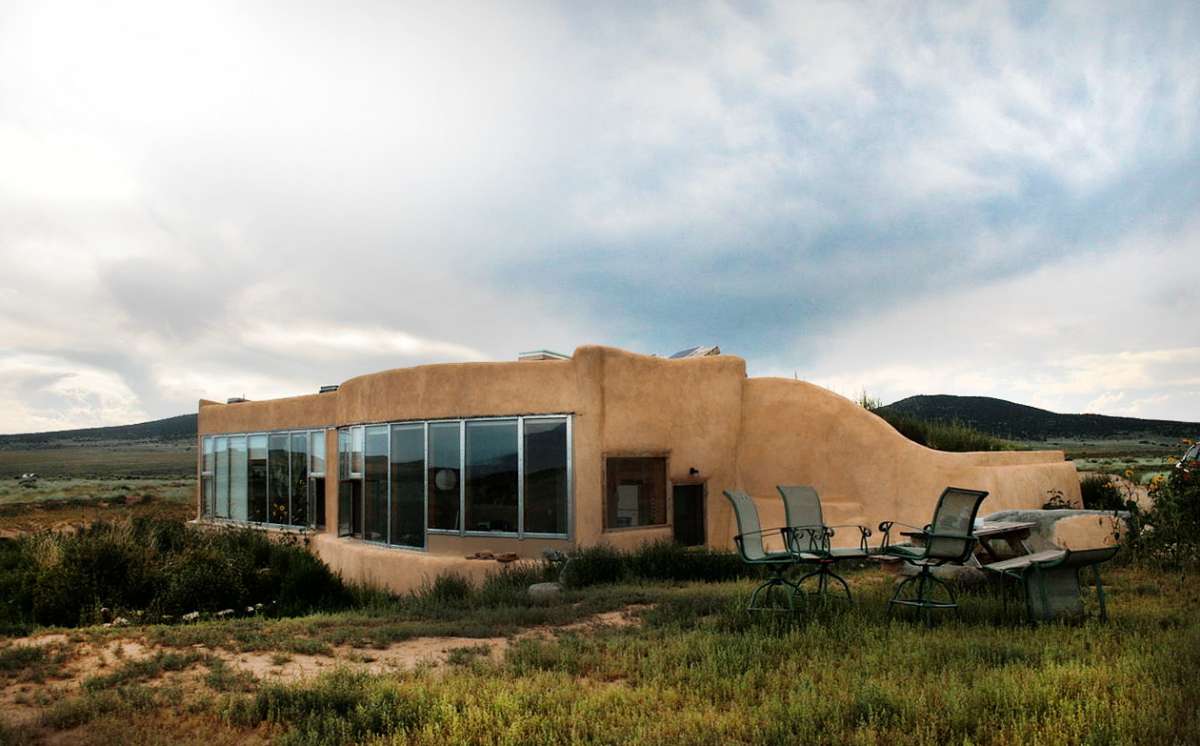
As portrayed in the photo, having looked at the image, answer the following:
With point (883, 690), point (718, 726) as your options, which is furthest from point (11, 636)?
point (883, 690)

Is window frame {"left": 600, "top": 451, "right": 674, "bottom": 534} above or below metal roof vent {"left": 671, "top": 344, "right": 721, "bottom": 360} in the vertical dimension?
below

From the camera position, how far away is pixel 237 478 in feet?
72.6

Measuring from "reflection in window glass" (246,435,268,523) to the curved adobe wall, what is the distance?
494 inches

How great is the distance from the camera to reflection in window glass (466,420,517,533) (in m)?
13.2

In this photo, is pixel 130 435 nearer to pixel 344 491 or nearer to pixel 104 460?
pixel 104 460

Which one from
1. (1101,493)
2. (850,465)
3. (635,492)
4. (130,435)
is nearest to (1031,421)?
(1101,493)

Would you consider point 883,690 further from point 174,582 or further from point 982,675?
point 174,582

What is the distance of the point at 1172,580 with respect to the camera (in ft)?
32.4

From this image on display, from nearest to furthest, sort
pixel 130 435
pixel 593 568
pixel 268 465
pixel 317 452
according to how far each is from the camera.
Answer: pixel 593 568 → pixel 317 452 → pixel 268 465 → pixel 130 435

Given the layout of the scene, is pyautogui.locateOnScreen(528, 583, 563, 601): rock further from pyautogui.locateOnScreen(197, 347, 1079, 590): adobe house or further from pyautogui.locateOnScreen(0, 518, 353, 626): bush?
pyautogui.locateOnScreen(0, 518, 353, 626): bush

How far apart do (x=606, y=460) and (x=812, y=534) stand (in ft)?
16.3

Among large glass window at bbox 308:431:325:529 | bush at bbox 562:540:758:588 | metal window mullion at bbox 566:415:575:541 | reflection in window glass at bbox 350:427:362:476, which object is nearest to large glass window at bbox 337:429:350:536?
reflection in window glass at bbox 350:427:362:476

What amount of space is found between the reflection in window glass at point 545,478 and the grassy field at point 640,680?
3959mm

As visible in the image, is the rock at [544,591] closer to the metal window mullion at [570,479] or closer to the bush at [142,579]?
the metal window mullion at [570,479]
